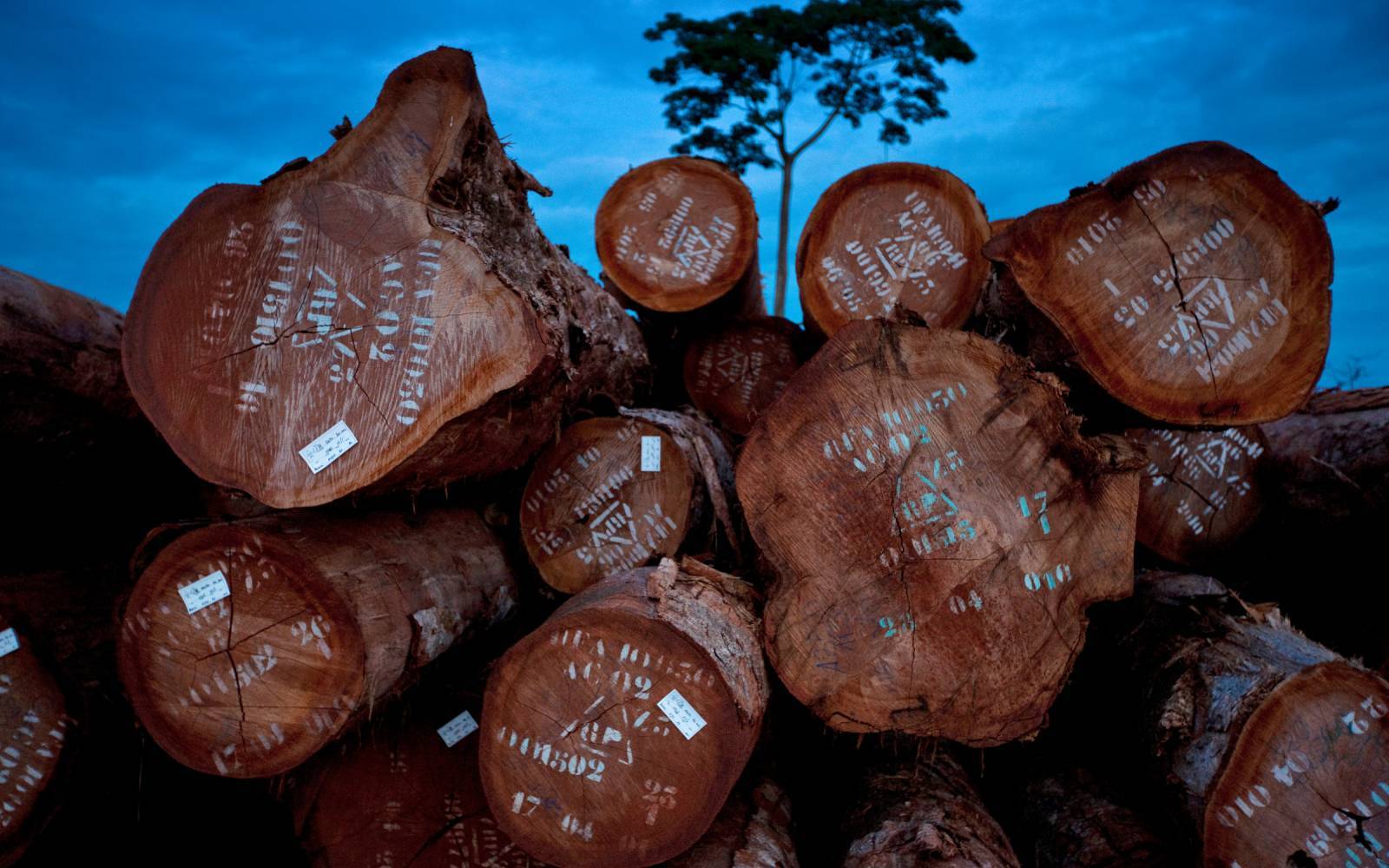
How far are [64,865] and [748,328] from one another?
10.6 feet

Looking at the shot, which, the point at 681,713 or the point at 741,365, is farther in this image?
the point at 741,365

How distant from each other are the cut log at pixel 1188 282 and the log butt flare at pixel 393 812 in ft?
6.86

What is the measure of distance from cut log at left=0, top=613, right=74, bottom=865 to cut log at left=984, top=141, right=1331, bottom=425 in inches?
111

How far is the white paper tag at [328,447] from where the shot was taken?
5.77 feet

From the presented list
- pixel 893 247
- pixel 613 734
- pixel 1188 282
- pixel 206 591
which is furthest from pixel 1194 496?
pixel 206 591

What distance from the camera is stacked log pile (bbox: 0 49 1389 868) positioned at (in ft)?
5.89

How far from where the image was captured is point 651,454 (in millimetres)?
2633

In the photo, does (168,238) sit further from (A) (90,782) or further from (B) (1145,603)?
(B) (1145,603)

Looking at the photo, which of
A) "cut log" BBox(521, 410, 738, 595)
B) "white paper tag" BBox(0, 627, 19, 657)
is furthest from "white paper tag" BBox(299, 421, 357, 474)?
"white paper tag" BBox(0, 627, 19, 657)

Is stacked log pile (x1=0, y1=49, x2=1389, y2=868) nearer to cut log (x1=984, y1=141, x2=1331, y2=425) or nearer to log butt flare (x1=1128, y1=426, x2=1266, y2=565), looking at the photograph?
cut log (x1=984, y1=141, x2=1331, y2=425)

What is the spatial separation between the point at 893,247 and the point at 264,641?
2.31 metres

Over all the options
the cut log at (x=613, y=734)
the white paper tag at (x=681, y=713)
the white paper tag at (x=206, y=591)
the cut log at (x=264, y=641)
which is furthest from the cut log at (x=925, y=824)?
the white paper tag at (x=206, y=591)

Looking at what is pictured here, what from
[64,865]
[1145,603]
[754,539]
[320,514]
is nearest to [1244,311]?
[1145,603]

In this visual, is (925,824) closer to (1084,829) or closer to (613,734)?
(1084,829)
